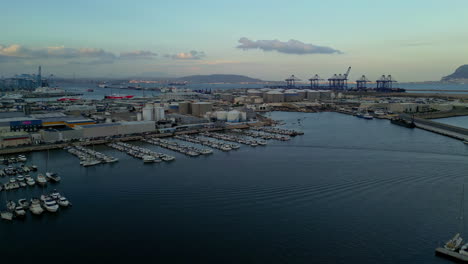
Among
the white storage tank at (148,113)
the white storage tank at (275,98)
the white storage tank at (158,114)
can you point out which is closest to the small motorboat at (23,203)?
the white storage tank at (148,113)

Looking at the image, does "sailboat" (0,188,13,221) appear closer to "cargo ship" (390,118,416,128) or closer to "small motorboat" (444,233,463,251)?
"small motorboat" (444,233,463,251)

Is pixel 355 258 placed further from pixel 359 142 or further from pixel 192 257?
pixel 359 142

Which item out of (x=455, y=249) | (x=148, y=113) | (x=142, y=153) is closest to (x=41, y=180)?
(x=142, y=153)

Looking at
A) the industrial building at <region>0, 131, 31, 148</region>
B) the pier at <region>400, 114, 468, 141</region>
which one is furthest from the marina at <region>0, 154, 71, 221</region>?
the pier at <region>400, 114, 468, 141</region>

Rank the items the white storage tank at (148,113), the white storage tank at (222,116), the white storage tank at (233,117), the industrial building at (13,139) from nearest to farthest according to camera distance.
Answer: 1. the industrial building at (13,139)
2. the white storage tank at (148,113)
3. the white storage tank at (233,117)
4. the white storage tank at (222,116)

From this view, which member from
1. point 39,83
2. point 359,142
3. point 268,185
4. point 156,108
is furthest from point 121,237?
point 39,83

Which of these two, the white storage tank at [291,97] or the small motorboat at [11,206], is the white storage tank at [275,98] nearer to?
the white storage tank at [291,97]
